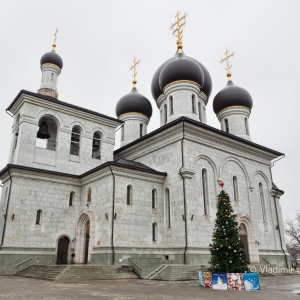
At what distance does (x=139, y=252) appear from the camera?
56.6 ft

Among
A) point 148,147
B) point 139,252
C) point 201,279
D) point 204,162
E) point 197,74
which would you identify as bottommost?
point 201,279

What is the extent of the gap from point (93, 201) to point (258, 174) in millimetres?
12164

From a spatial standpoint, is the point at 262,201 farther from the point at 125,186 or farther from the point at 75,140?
the point at 75,140

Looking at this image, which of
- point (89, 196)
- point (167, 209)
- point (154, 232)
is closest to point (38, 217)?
point (89, 196)

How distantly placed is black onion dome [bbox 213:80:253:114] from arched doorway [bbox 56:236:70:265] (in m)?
15.7

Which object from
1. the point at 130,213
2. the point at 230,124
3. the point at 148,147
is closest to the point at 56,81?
the point at 148,147

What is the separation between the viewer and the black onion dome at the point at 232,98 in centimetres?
2552

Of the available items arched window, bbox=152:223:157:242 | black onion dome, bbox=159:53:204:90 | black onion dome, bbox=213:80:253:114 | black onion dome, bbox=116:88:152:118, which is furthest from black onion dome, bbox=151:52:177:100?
arched window, bbox=152:223:157:242

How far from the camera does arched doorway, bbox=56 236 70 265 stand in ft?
60.9

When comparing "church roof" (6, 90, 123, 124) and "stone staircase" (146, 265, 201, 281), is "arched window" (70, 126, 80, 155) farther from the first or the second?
"stone staircase" (146, 265, 201, 281)

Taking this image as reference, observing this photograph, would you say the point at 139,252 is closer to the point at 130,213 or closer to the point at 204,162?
the point at 130,213

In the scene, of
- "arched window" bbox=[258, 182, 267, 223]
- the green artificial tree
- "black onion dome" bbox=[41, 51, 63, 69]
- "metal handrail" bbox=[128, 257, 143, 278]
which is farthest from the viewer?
"black onion dome" bbox=[41, 51, 63, 69]

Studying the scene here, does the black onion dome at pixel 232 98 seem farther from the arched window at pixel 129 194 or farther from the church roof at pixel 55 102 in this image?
the arched window at pixel 129 194

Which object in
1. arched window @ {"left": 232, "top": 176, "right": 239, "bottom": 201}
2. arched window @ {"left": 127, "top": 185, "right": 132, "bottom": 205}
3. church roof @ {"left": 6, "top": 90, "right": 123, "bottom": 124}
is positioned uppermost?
church roof @ {"left": 6, "top": 90, "right": 123, "bottom": 124}
